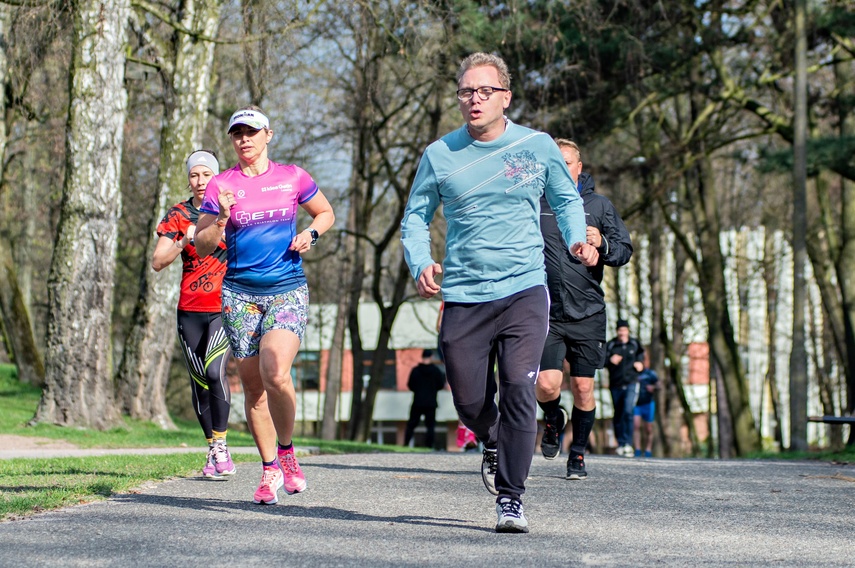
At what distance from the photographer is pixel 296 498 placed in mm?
7094

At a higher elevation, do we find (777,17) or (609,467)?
(777,17)

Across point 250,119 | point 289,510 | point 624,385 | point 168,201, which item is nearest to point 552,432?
point 289,510

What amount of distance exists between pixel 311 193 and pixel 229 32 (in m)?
16.6

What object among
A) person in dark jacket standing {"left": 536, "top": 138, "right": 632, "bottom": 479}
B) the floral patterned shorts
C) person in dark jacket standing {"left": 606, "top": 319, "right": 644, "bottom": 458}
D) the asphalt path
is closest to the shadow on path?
the asphalt path

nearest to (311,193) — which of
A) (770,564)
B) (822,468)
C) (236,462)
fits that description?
(770,564)

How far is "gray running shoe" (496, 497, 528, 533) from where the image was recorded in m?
5.58

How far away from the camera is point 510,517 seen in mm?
5590

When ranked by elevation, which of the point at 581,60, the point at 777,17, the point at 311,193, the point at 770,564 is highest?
the point at 777,17

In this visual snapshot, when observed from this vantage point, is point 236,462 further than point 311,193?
Yes

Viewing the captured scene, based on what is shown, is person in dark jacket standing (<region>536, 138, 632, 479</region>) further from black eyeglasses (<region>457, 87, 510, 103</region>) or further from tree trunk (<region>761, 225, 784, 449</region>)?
tree trunk (<region>761, 225, 784, 449</region>)

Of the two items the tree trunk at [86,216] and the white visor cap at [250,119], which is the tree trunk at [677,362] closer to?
the tree trunk at [86,216]

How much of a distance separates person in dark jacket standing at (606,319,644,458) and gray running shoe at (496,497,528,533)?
12065 mm

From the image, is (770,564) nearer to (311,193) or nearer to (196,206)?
(311,193)

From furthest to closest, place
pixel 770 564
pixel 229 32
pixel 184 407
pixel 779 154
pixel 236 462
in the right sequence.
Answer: pixel 184 407, pixel 229 32, pixel 779 154, pixel 236 462, pixel 770 564
